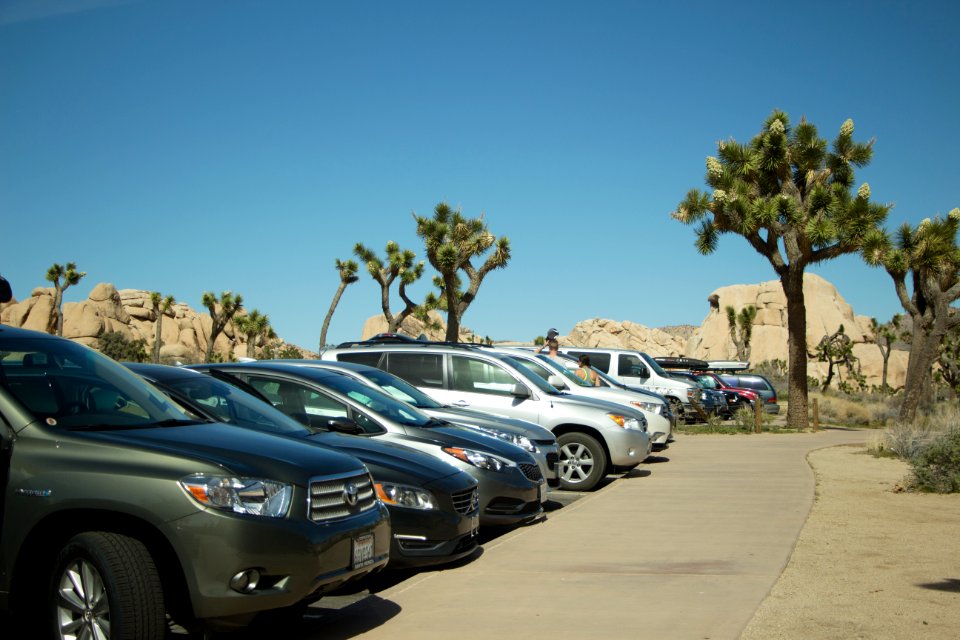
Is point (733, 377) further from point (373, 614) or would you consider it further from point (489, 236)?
point (373, 614)

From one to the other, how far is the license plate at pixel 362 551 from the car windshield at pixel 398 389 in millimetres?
4677

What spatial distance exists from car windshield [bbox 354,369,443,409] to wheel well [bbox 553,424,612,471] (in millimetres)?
2768

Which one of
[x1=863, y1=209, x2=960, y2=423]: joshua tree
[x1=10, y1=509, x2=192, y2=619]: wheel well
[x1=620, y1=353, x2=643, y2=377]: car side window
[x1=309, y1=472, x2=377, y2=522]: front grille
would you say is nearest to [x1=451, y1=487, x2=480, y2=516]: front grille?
[x1=309, y1=472, x2=377, y2=522]: front grille

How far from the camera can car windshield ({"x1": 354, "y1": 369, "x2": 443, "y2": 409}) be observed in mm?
10406

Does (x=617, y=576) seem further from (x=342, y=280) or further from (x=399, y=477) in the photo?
(x=342, y=280)

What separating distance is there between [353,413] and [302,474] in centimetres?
357

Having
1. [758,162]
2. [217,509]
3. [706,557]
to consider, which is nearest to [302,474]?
[217,509]

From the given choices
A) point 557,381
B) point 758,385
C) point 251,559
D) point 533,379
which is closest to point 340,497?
point 251,559

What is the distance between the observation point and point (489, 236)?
34.5m

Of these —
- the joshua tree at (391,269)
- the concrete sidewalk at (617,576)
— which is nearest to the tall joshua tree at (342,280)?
the joshua tree at (391,269)

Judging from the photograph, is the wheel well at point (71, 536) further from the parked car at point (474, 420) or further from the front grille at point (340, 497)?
the parked car at point (474, 420)

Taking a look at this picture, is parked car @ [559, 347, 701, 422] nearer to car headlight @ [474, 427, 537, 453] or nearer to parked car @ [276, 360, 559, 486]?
parked car @ [276, 360, 559, 486]

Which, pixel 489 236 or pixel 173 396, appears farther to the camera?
pixel 489 236

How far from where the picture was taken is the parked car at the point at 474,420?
1045 centimetres
